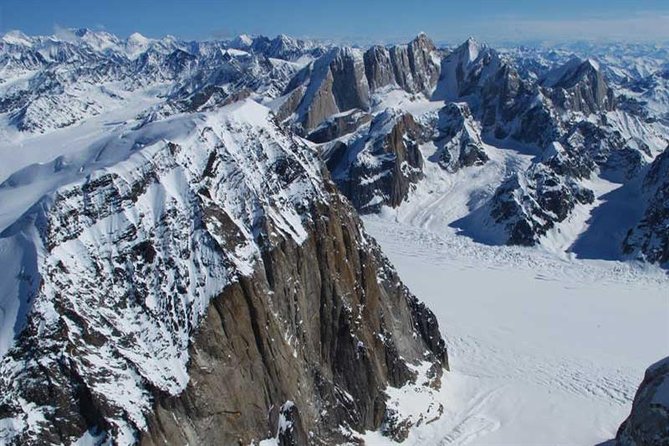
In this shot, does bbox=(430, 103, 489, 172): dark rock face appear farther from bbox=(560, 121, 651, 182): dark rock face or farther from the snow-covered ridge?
the snow-covered ridge

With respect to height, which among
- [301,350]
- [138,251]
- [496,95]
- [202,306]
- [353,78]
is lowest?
[301,350]

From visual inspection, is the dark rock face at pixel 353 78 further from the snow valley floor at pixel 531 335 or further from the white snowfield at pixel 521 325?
the snow valley floor at pixel 531 335

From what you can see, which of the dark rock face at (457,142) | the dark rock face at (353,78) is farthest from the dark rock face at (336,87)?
the dark rock face at (457,142)

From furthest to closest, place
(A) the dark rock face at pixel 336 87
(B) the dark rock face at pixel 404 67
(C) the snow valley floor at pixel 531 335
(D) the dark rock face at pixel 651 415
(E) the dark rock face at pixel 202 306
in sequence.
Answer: (B) the dark rock face at pixel 404 67
(A) the dark rock face at pixel 336 87
(C) the snow valley floor at pixel 531 335
(E) the dark rock face at pixel 202 306
(D) the dark rock face at pixel 651 415

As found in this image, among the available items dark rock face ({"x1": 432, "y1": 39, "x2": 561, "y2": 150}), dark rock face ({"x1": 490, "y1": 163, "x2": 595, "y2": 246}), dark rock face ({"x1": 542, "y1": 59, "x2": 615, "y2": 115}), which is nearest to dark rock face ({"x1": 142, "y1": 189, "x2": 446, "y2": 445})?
dark rock face ({"x1": 490, "y1": 163, "x2": 595, "y2": 246})

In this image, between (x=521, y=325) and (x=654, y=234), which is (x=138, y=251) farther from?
(x=654, y=234)

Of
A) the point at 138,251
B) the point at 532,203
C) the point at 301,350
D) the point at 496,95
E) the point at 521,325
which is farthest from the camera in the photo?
the point at 496,95

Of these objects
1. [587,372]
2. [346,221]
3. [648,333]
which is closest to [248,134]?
[346,221]

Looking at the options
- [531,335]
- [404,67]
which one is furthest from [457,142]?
[531,335]
